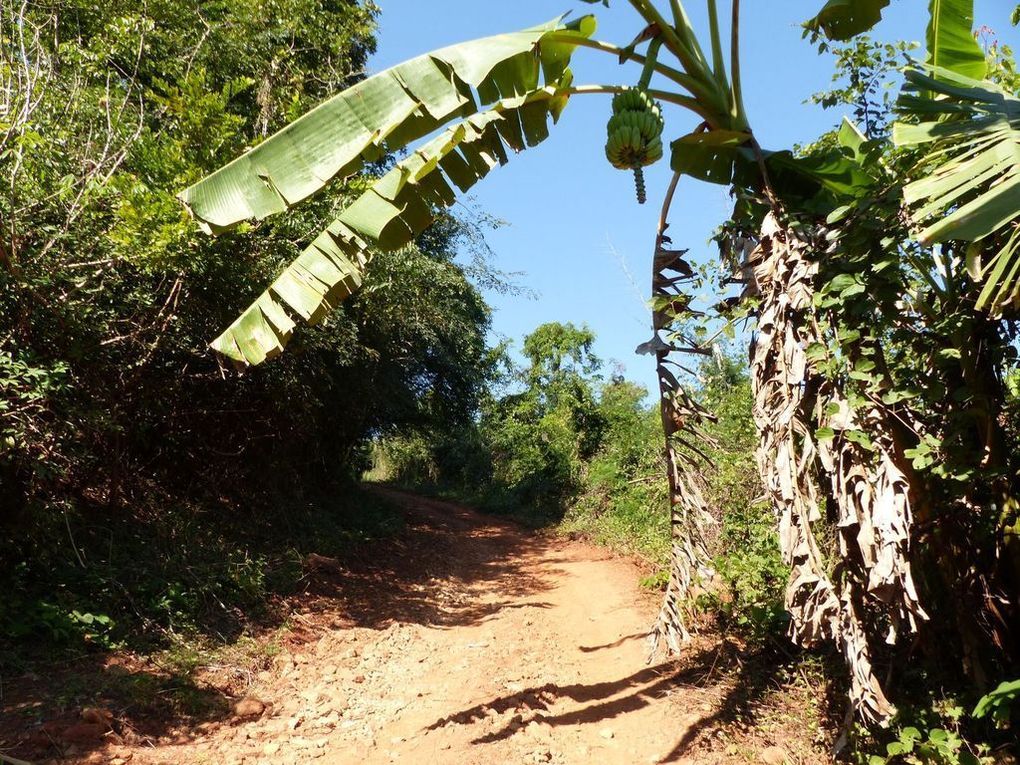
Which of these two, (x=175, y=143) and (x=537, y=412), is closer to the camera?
(x=175, y=143)

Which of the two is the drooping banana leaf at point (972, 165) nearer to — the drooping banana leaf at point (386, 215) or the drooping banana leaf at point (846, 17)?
the drooping banana leaf at point (846, 17)

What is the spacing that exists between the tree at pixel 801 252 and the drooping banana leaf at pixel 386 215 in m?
0.01

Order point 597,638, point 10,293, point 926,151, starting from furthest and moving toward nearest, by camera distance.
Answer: point 597,638
point 10,293
point 926,151

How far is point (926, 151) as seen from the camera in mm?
3117

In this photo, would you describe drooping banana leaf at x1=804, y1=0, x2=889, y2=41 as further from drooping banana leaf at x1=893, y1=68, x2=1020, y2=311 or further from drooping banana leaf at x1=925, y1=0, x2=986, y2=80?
drooping banana leaf at x1=893, y1=68, x2=1020, y2=311

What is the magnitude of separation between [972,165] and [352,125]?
307 cm

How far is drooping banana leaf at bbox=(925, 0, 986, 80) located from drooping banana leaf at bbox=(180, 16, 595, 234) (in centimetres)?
191

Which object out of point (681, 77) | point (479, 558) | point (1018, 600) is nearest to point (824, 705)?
point (1018, 600)

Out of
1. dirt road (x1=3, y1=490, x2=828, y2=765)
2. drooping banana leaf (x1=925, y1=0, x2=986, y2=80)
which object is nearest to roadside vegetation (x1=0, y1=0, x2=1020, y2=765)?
drooping banana leaf (x1=925, y1=0, x2=986, y2=80)

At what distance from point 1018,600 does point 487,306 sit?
42.8 feet

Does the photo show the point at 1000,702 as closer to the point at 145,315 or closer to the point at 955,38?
the point at 955,38

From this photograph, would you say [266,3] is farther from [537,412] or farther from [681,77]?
[537,412]

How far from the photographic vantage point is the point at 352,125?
3719mm

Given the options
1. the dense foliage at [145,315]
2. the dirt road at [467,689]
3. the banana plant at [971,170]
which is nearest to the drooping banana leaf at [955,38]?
the banana plant at [971,170]
